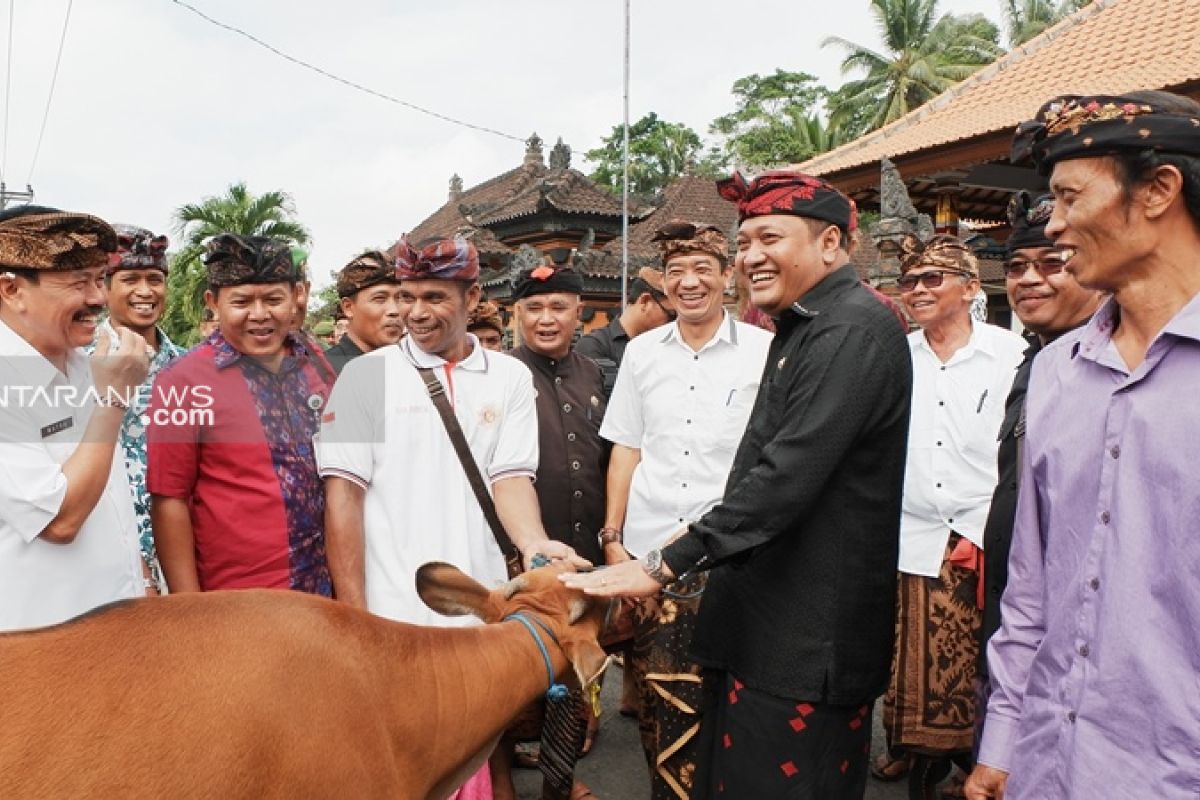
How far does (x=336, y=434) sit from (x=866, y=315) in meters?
1.86

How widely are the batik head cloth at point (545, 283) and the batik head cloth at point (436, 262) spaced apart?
5.28 ft

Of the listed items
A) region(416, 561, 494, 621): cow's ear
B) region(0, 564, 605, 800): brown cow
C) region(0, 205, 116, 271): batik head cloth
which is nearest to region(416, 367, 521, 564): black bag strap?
region(416, 561, 494, 621): cow's ear

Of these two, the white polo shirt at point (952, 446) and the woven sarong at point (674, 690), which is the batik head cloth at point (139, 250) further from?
the white polo shirt at point (952, 446)

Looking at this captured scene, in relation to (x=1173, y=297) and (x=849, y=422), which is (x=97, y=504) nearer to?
(x=849, y=422)

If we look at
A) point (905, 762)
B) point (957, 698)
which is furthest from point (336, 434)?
point (905, 762)

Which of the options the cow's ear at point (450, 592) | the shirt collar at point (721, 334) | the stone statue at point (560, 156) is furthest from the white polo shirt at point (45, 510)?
the stone statue at point (560, 156)

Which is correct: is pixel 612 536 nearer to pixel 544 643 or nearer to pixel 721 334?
pixel 721 334

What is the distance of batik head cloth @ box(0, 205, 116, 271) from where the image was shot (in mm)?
2635

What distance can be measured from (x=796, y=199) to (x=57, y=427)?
2339mm

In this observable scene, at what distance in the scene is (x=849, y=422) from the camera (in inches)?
104

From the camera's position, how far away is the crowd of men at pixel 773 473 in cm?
186

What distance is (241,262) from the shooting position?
139 inches

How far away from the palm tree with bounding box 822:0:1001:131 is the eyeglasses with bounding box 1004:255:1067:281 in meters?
33.9

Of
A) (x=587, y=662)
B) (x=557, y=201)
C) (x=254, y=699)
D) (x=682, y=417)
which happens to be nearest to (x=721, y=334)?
(x=682, y=417)
